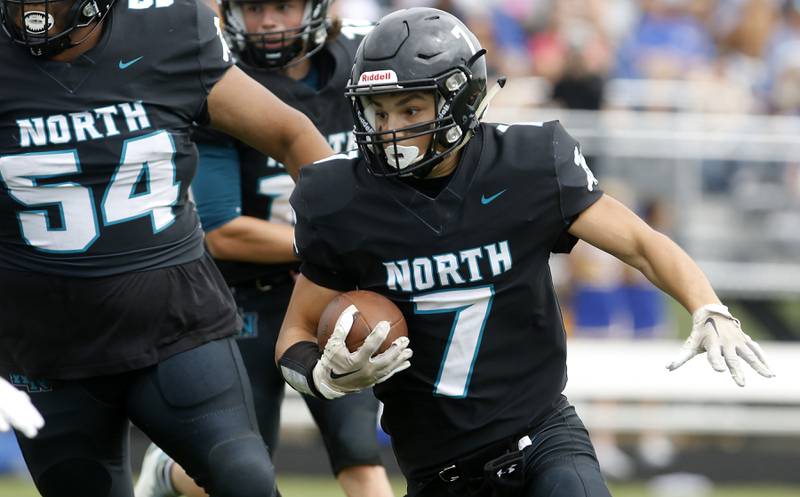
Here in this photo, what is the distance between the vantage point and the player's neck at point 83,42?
3.92m

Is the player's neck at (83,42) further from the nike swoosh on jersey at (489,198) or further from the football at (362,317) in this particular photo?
the nike swoosh on jersey at (489,198)

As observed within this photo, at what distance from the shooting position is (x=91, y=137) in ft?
12.8

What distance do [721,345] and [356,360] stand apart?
93cm

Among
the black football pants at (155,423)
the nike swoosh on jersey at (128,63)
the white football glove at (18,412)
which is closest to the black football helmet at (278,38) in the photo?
the nike swoosh on jersey at (128,63)

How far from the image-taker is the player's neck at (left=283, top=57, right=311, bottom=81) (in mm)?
5207

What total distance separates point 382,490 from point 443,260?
1.44 metres

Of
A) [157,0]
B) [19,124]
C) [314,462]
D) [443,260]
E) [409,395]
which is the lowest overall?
[314,462]

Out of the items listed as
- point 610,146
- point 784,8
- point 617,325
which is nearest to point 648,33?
point 784,8

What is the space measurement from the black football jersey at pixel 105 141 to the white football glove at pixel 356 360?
2.16ft

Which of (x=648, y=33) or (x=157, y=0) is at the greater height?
(x=157, y=0)

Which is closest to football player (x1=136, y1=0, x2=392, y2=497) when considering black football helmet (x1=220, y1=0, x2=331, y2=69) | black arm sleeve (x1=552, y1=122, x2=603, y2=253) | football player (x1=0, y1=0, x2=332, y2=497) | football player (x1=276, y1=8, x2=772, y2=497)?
black football helmet (x1=220, y1=0, x2=331, y2=69)

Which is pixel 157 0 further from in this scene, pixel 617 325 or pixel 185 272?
pixel 617 325

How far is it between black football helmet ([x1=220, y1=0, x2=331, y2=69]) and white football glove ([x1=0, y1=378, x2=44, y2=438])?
2033mm

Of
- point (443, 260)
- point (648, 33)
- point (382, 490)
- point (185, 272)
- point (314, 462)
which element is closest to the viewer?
point (443, 260)
